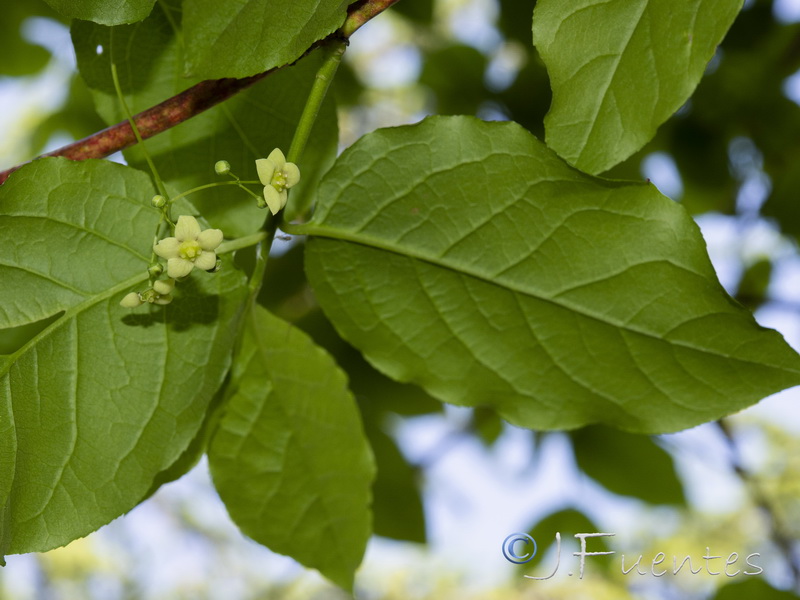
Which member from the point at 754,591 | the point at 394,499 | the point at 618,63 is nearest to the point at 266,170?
the point at 618,63

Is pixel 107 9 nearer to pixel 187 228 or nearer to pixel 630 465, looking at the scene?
pixel 187 228

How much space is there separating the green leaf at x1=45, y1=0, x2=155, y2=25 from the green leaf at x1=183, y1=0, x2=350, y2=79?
0.03 meters

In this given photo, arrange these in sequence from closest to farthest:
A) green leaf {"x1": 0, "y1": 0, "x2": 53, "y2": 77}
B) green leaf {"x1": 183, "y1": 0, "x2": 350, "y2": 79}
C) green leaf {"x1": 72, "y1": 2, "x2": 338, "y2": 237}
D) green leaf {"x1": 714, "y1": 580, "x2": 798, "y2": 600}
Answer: green leaf {"x1": 183, "y1": 0, "x2": 350, "y2": 79}, green leaf {"x1": 72, "y1": 2, "x2": 338, "y2": 237}, green leaf {"x1": 714, "y1": 580, "x2": 798, "y2": 600}, green leaf {"x1": 0, "y1": 0, "x2": 53, "y2": 77}

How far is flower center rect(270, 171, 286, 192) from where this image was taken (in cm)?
47

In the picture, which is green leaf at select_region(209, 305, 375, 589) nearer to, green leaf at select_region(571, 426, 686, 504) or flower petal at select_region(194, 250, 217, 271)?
flower petal at select_region(194, 250, 217, 271)

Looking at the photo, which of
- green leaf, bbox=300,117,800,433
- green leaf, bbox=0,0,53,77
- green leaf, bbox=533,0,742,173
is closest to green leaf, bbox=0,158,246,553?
green leaf, bbox=300,117,800,433

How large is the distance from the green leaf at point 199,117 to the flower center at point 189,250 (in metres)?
0.12

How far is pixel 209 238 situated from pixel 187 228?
0.05 ft

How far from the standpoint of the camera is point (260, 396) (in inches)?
24.5

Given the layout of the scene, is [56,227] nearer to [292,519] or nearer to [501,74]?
[292,519]

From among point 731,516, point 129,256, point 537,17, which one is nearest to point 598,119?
point 537,17

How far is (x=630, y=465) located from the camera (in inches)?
46.0

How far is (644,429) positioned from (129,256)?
363 mm

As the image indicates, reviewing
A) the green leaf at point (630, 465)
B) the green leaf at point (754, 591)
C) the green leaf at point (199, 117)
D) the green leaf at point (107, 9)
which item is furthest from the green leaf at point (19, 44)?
the green leaf at point (754, 591)
